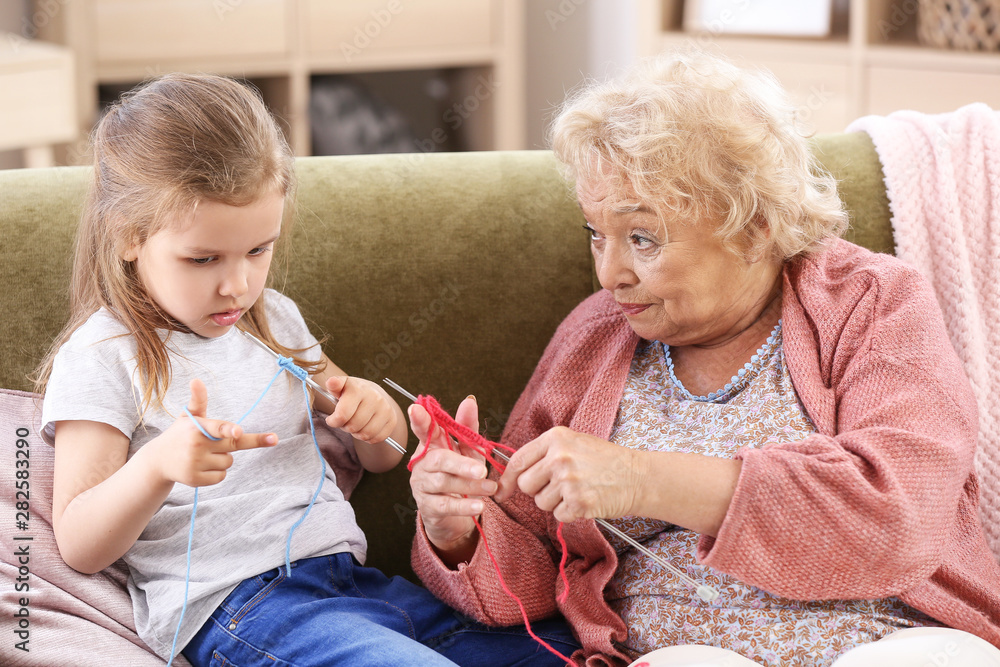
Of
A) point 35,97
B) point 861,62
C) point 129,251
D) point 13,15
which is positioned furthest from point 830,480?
point 13,15

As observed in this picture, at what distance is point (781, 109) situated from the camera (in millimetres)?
1343

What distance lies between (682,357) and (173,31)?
2459 millimetres

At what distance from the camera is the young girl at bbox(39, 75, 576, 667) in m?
1.16

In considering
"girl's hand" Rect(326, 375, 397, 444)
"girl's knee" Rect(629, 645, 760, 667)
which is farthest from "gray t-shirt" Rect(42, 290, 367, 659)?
"girl's knee" Rect(629, 645, 760, 667)

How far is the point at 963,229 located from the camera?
152 cm

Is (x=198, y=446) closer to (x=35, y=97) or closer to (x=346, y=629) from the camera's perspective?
(x=346, y=629)

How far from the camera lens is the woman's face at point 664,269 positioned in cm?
126

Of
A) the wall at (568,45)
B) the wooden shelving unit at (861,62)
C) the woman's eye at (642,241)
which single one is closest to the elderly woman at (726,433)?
the woman's eye at (642,241)

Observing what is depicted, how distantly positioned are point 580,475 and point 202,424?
1.40 feet

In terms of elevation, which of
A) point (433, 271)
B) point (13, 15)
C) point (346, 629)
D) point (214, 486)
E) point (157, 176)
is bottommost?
point (346, 629)

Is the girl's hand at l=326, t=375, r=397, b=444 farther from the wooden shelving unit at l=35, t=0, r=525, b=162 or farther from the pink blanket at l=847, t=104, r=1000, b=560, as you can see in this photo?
the wooden shelving unit at l=35, t=0, r=525, b=162

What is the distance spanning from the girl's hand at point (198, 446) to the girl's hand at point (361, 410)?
14 cm

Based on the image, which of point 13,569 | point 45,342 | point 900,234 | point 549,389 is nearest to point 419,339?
point 549,389

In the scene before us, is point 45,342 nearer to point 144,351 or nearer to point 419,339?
point 144,351
